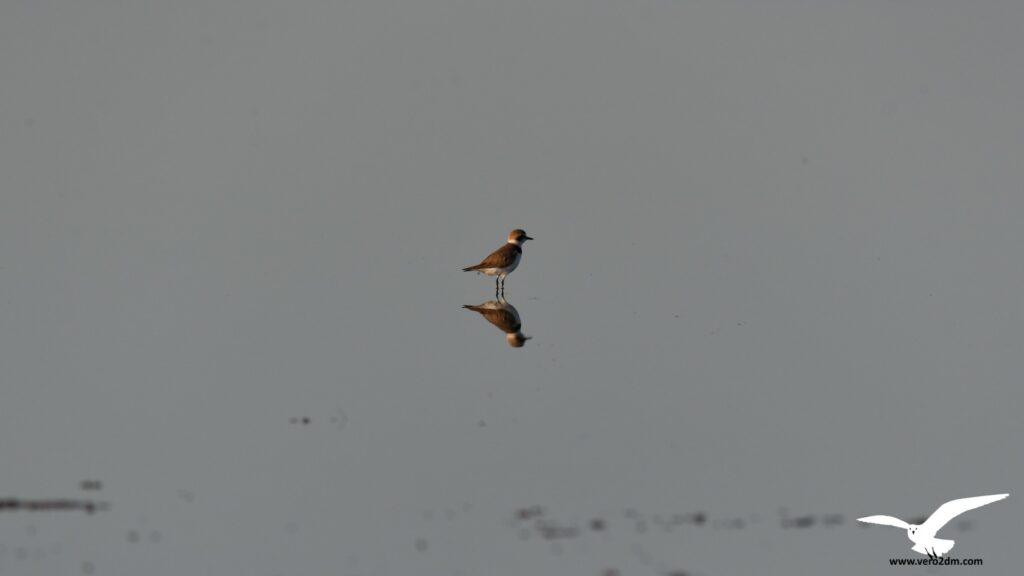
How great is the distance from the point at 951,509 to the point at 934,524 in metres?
0.24

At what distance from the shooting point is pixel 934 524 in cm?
1021

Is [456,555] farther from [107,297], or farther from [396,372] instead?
[107,297]

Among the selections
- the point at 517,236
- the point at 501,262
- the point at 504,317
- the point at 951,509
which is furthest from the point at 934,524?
the point at 517,236

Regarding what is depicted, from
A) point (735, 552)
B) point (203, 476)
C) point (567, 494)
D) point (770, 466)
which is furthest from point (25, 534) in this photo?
point (770, 466)

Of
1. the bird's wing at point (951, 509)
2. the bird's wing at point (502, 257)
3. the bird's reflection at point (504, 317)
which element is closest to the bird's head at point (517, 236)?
the bird's wing at point (502, 257)

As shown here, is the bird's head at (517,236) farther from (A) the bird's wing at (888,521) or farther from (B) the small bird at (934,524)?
(A) the bird's wing at (888,521)

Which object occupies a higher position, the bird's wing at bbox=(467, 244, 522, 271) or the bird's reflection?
the bird's wing at bbox=(467, 244, 522, 271)

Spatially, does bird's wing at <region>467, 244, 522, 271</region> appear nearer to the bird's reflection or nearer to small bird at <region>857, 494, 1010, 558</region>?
the bird's reflection

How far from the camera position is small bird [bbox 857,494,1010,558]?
9.96m

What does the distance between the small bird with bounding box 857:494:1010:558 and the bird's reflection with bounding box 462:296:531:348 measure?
21.5 feet

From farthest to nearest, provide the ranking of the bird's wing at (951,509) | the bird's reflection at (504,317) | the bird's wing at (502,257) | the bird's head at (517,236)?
the bird's head at (517,236) < the bird's wing at (502,257) < the bird's reflection at (504,317) < the bird's wing at (951,509)

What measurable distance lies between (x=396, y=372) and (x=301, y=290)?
483 cm

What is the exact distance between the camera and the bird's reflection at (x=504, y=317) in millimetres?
16891

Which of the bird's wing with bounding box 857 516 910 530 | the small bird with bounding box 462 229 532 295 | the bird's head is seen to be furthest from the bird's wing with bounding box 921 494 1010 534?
the bird's head
